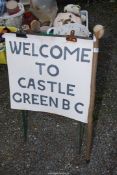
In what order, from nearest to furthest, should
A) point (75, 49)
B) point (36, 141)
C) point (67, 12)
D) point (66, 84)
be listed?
1. point (75, 49)
2. point (66, 84)
3. point (36, 141)
4. point (67, 12)

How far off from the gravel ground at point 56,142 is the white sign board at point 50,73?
1.69ft

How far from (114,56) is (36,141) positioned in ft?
5.67

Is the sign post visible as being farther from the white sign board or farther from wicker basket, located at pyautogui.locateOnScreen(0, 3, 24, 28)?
wicker basket, located at pyautogui.locateOnScreen(0, 3, 24, 28)

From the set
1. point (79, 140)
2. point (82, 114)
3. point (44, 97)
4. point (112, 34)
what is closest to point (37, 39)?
point (44, 97)

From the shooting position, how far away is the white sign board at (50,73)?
2.66 meters

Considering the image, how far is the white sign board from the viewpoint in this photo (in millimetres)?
2658

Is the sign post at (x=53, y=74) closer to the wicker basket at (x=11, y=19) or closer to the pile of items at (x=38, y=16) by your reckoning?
the pile of items at (x=38, y=16)

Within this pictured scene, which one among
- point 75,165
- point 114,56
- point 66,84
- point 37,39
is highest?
point 37,39

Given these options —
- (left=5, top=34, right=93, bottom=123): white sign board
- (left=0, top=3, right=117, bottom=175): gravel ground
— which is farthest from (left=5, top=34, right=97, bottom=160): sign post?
(left=0, top=3, right=117, bottom=175): gravel ground

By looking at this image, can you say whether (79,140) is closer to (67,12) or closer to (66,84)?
(66,84)

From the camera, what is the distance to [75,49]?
103 inches

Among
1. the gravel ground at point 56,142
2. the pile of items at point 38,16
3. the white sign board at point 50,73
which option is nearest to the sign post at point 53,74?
the white sign board at point 50,73

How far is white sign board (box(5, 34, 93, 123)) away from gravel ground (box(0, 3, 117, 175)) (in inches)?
20.3

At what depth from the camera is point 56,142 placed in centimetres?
343
